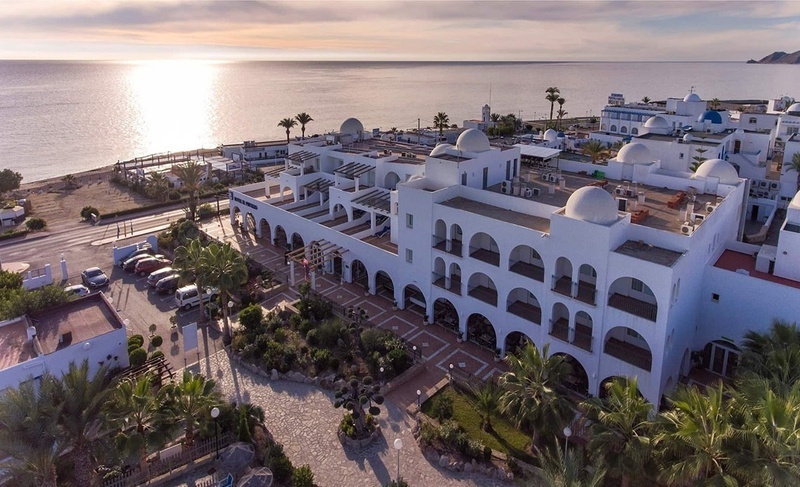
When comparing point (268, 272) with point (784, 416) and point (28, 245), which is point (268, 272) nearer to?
point (28, 245)

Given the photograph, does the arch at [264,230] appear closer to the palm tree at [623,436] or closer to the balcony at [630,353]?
the balcony at [630,353]

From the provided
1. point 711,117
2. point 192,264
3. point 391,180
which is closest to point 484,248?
point 391,180

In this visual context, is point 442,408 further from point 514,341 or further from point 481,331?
point 481,331

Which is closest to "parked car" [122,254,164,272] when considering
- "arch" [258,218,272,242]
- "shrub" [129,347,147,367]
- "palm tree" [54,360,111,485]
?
"arch" [258,218,272,242]

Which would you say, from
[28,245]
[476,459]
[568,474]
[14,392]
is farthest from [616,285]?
[28,245]

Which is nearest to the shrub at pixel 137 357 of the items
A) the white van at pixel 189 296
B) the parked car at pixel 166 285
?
the white van at pixel 189 296

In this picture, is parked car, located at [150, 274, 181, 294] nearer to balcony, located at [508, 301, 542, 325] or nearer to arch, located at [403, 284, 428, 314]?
arch, located at [403, 284, 428, 314]
